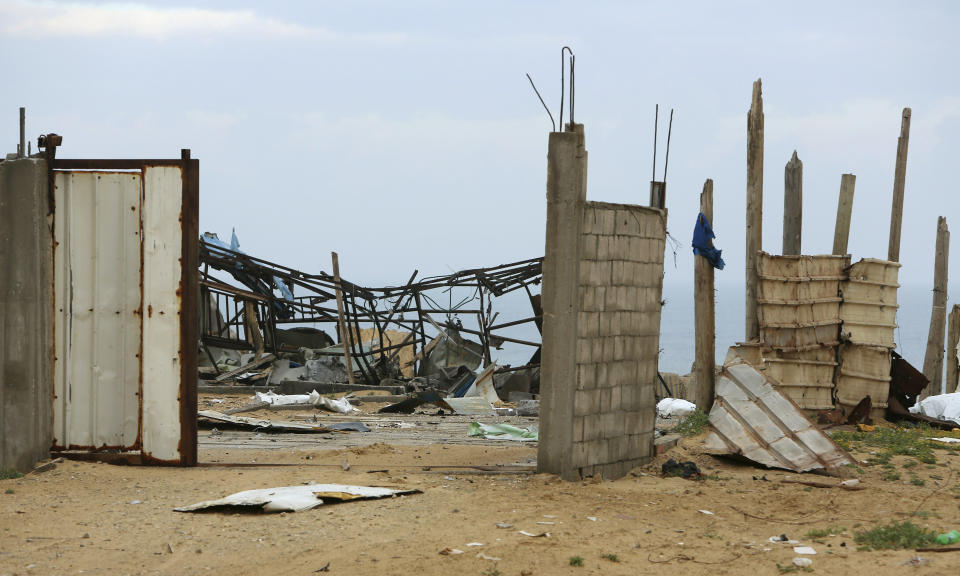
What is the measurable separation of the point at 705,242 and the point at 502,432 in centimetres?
317

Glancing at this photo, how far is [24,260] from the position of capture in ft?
25.1

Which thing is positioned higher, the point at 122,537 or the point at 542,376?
the point at 542,376

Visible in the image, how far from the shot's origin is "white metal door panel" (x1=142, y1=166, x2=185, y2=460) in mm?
7988

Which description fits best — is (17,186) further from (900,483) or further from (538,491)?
(900,483)

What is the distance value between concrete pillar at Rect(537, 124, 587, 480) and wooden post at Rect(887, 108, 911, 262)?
8232 millimetres

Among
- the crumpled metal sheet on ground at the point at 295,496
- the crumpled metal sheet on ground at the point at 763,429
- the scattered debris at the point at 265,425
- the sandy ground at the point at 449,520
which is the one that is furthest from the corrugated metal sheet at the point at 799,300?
the crumpled metal sheet on ground at the point at 295,496

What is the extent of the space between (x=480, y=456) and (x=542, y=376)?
1812mm

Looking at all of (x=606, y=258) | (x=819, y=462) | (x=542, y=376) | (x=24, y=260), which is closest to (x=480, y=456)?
(x=542, y=376)

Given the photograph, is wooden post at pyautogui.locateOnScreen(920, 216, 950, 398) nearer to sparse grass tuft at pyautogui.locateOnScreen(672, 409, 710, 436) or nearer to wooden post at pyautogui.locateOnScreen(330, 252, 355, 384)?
sparse grass tuft at pyautogui.locateOnScreen(672, 409, 710, 436)

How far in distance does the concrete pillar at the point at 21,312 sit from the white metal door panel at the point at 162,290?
2.60 ft

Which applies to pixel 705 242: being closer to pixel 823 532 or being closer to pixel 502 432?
pixel 502 432

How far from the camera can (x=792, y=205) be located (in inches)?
527

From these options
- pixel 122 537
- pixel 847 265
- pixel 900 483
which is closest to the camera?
pixel 122 537

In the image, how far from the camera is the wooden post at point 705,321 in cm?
1116
